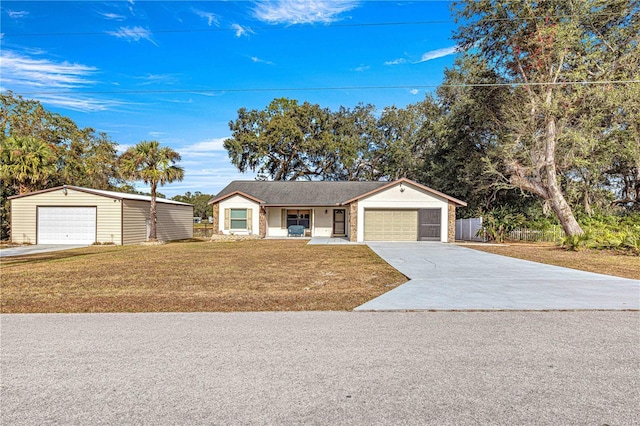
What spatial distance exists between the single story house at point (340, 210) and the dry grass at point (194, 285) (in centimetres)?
1044

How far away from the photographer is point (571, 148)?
70.8ft

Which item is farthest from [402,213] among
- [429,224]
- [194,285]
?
[194,285]

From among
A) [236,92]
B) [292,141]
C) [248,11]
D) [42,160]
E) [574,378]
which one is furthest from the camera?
[292,141]

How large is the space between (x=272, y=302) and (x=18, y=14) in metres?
14.3

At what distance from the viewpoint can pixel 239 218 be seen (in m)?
25.9

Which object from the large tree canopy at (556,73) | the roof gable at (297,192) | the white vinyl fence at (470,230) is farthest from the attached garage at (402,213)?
the large tree canopy at (556,73)

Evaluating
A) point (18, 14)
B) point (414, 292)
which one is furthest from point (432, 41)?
point (18, 14)

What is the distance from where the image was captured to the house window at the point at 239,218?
25859 millimetres

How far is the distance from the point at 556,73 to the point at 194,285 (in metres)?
22.4

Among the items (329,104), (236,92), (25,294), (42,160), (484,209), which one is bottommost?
(25,294)

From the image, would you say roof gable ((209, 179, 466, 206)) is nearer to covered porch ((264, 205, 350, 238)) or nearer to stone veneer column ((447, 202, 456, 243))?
covered porch ((264, 205, 350, 238))

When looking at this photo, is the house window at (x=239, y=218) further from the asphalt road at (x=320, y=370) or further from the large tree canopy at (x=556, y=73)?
the asphalt road at (x=320, y=370)

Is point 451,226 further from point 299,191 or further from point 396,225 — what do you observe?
point 299,191

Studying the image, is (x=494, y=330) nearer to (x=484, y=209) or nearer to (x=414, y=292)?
(x=414, y=292)
